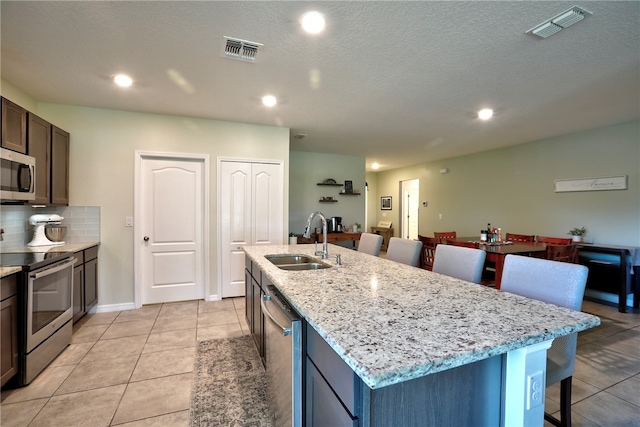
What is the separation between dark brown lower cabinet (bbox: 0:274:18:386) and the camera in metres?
1.89

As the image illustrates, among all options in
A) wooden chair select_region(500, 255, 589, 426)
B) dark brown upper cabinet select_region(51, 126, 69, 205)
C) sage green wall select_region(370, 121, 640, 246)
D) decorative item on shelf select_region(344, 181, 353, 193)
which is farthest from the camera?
decorative item on shelf select_region(344, 181, 353, 193)

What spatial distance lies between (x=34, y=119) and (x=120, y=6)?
1.75 m

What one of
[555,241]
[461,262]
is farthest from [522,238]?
[461,262]

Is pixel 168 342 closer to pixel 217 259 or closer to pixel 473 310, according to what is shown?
pixel 217 259

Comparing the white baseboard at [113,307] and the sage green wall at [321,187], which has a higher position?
the sage green wall at [321,187]

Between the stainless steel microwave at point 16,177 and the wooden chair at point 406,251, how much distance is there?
317cm

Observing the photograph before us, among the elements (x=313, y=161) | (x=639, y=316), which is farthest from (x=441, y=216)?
(x=639, y=316)

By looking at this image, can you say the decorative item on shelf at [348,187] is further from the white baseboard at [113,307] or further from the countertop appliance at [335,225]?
the white baseboard at [113,307]

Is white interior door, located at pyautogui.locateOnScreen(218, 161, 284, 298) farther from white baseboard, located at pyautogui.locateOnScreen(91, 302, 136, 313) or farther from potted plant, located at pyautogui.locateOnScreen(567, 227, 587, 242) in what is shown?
potted plant, located at pyautogui.locateOnScreen(567, 227, 587, 242)

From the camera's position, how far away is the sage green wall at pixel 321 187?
6.25 metres

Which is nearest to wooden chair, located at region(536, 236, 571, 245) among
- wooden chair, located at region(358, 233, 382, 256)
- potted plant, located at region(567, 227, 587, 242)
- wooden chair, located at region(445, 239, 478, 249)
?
potted plant, located at region(567, 227, 587, 242)

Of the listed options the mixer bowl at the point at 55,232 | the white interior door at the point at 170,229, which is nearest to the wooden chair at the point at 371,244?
the white interior door at the point at 170,229

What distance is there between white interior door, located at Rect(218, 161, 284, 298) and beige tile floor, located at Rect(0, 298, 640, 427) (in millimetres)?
782

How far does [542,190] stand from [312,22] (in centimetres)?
493
